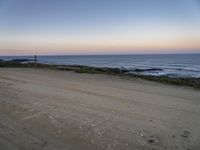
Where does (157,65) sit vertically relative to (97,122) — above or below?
below

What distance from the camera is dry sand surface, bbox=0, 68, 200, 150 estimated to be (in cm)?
349

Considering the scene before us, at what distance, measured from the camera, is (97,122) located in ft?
14.6

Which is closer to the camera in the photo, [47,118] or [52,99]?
[47,118]

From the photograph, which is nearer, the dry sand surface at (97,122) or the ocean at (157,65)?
the dry sand surface at (97,122)

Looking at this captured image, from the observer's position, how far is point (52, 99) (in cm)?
640

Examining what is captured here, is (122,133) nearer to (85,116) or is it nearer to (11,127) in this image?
(85,116)

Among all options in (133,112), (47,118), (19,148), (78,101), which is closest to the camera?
(19,148)

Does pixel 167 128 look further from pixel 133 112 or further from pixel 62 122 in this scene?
pixel 62 122

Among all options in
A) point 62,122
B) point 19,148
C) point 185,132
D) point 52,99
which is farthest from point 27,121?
point 185,132

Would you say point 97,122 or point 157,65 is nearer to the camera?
point 97,122

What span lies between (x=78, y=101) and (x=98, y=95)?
3.51 feet

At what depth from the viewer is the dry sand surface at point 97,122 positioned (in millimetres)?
3493

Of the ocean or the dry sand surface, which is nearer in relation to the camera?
the dry sand surface

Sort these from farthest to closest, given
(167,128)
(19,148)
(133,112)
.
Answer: (133,112)
(167,128)
(19,148)
